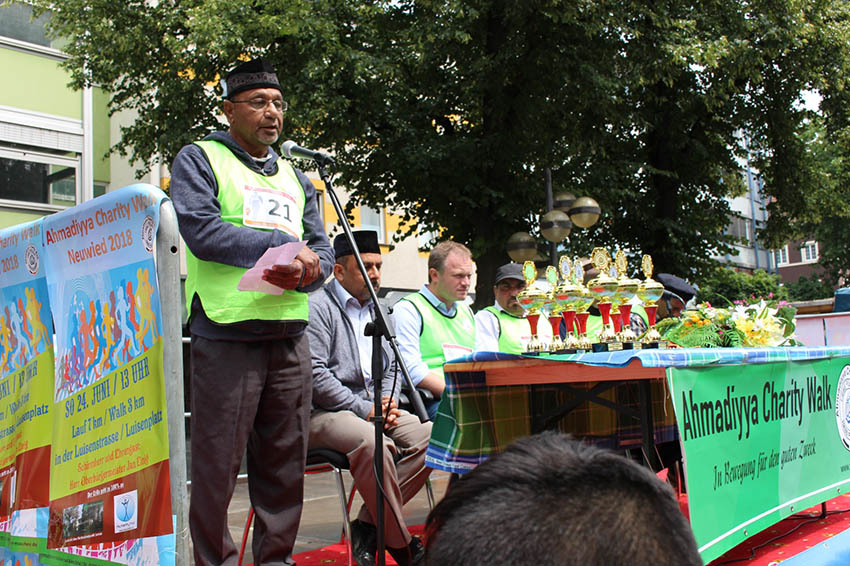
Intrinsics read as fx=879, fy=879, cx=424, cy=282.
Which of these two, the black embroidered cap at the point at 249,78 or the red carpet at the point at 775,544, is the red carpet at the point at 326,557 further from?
the black embroidered cap at the point at 249,78

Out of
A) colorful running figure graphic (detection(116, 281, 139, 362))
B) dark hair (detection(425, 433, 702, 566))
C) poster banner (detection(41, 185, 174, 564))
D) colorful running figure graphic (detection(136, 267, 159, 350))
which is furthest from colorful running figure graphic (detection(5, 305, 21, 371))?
dark hair (detection(425, 433, 702, 566))

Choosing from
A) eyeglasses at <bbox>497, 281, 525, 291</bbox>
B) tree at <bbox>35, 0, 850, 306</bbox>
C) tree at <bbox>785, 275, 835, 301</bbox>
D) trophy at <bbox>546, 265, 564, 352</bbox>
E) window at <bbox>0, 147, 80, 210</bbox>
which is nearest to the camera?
trophy at <bbox>546, 265, 564, 352</bbox>

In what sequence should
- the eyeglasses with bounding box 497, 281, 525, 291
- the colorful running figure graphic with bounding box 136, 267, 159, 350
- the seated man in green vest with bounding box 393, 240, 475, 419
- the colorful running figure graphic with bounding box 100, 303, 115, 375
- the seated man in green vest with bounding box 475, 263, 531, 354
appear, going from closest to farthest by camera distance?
the colorful running figure graphic with bounding box 136, 267, 159, 350 < the colorful running figure graphic with bounding box 100, 303, 115, 375 < the seated man in green vest with bounding box 393, 240, 475, 419 < the seated man in green vest with bounding box 475, 263, 531, 354 < the eyeglasses with bounding box 497, 281, 525, 291

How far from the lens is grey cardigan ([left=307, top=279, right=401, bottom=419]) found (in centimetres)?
415

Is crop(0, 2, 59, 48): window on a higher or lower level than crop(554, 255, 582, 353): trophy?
higher

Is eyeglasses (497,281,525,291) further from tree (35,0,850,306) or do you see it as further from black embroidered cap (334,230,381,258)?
tree (35,0,850,306)

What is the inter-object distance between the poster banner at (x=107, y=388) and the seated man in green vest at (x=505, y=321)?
3.00 meters

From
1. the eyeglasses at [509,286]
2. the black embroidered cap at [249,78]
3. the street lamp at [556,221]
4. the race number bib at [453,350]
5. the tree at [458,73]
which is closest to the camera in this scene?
the black embroidered cap at [249,78]

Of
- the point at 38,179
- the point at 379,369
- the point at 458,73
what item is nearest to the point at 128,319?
the point at 379,369

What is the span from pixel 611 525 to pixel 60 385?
2.55 metres

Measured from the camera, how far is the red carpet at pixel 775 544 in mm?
3974

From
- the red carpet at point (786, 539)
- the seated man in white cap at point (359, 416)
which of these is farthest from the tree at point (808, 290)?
the seated man in white cap at point (359, 416)

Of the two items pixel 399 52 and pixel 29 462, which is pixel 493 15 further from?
pixel 29 462

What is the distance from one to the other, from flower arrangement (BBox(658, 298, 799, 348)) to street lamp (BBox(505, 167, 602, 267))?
718 centimetres
